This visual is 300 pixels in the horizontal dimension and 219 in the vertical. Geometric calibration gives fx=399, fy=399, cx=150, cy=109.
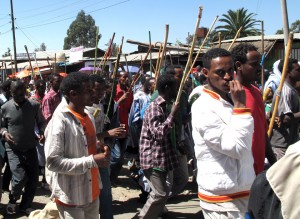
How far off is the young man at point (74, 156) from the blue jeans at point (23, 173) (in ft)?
7.26

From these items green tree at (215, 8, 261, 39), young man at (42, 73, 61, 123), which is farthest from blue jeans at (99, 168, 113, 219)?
green tree at (215, 8, 261, 39)

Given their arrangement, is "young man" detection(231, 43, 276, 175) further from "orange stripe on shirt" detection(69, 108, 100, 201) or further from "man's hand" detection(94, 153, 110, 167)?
"orange stripe on shirt" detection(69, 108, 100, 201)

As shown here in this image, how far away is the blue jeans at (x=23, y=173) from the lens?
5.30 m

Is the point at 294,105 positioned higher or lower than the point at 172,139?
higher

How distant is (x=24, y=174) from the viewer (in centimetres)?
531

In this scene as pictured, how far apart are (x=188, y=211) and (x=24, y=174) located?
7.45 feet

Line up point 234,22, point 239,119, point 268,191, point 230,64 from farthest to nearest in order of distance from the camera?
point 234,22 < point 230,64 < point 239,119 < point 268,191

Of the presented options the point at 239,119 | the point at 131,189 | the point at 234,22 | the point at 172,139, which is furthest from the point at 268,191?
the point at 234,22

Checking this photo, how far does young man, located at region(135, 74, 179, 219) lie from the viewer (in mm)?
4289

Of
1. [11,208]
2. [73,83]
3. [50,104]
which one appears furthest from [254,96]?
[50,104]

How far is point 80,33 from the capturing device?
334ft

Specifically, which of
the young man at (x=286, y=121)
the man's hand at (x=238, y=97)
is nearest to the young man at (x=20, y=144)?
the young man at (x=286, y=121)

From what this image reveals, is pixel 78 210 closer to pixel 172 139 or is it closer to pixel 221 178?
pixel 221 178

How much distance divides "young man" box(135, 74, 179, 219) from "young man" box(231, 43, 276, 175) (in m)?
1.18
